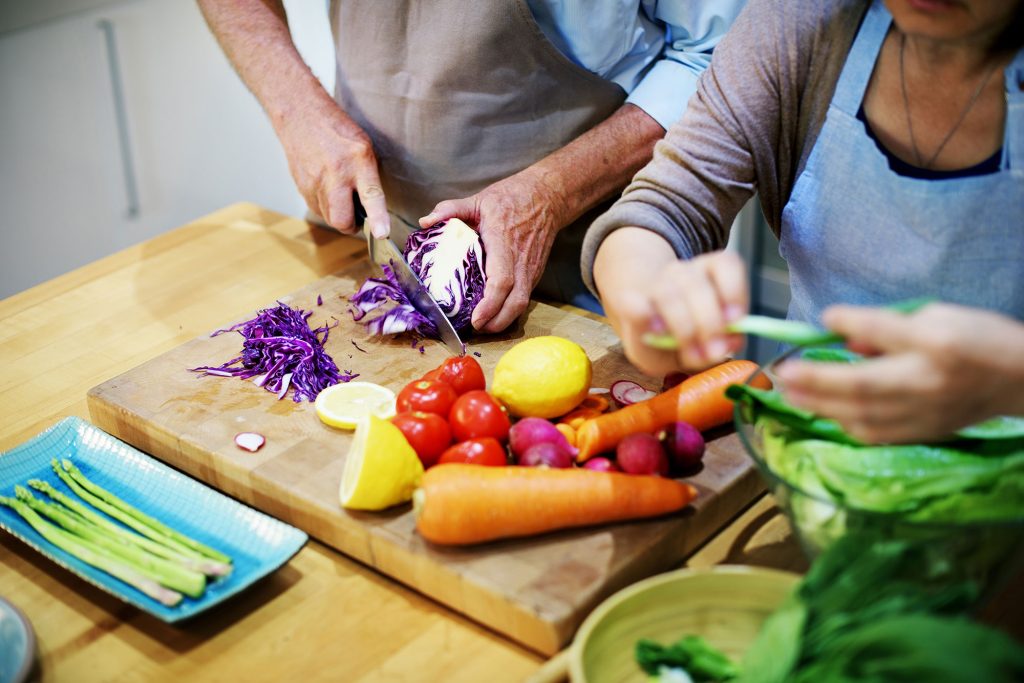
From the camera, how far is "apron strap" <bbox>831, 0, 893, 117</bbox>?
1.55 metres

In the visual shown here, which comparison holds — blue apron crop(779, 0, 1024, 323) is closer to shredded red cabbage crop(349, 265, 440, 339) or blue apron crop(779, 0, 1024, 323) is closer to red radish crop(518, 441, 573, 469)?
red radish crop(518, 441, 573, 469)

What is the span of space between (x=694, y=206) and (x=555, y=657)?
79 cm

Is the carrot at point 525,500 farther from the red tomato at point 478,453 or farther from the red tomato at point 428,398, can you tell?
the red tomato at point 428,398

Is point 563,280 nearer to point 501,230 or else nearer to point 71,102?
point 501,230

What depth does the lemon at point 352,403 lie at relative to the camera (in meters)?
1.71

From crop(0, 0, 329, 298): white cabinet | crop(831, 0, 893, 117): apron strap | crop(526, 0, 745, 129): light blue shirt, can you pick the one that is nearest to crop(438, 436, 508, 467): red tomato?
crop(831, 0, 893, 117): apron strap

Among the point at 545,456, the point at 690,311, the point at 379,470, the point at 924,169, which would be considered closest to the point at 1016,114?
the point at 924,169

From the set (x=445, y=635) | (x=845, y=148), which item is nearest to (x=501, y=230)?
(x=845, y=148)

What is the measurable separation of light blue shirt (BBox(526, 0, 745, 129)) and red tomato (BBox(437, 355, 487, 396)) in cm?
82

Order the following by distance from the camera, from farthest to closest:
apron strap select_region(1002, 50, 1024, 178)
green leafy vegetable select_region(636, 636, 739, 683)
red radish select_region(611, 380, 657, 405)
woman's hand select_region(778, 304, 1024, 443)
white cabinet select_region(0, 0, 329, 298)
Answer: white cabinet select_region(0, 0, 329, 298)
red radish select_region(611, 380, 657, 405)
apron strap select_region(1002, 50, 1024, 178)
green leafy vegetable select_region(636, 636, 739, 683)
woman's hand select_region(778, 304, 1024, 443)

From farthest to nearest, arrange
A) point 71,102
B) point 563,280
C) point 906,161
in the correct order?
point 71,102
point 563,280
point 906,161

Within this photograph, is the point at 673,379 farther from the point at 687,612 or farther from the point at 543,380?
the point at 687,612

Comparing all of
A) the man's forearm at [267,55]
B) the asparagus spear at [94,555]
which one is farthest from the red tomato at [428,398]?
the man's forearm at [267,55]

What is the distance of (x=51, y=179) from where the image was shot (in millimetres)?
4082
